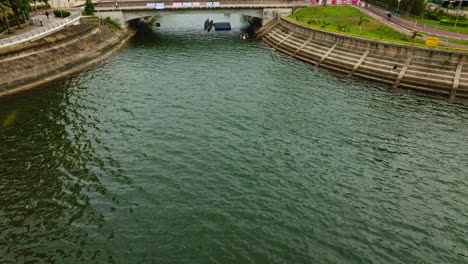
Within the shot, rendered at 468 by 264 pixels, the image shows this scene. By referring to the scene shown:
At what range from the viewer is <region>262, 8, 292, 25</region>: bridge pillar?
397ft

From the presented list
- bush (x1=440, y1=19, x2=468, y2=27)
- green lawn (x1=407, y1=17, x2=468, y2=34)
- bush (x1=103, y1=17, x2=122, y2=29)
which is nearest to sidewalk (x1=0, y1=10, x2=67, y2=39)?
bush (x1=103, y1=17, x2=122, y2=29)

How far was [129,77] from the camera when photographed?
74.9 m

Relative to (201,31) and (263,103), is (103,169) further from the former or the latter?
(201,31)

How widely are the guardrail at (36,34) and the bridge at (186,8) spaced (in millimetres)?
17653

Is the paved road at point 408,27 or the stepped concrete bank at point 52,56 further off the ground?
the paved road at point 408,27

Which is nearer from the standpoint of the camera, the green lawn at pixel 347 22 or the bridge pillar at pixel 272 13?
the green lawn at pixel 347 22

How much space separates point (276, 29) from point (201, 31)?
104 feet

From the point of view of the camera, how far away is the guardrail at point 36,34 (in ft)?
235

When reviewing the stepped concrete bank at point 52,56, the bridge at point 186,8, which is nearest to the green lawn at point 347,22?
the bridge at point 186,8

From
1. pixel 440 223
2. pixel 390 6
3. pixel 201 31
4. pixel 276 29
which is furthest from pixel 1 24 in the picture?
pixel 390 6

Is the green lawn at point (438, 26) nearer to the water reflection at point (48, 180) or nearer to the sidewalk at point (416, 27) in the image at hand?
the sidewalk at point (416, 27)

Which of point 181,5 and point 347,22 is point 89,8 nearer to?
point 181,5

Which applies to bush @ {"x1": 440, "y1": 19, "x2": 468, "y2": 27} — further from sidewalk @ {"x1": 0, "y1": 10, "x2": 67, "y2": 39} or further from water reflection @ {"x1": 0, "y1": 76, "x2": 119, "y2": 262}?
sidewalk @ {"x1": 0, "y1": 10, "x2": 67, "y2": 39}

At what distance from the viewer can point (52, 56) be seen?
78375 mm
